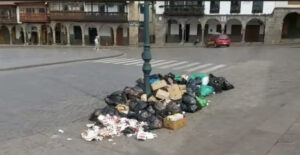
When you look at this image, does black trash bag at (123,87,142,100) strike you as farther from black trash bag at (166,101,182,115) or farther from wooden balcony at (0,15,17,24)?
wooden balcony at (0,15,17,24)

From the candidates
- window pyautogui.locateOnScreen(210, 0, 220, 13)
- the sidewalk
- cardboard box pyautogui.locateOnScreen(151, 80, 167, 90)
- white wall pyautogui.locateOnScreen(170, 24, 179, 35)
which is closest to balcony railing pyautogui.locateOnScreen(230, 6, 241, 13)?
window pyautogui.locateOnScreen(210, 0, 220, 13)

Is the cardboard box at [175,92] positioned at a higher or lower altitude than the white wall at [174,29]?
lower

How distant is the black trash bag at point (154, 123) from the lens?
21.9ft

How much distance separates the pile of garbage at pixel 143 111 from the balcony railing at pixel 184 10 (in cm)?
3387

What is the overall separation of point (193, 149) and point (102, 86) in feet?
21.8

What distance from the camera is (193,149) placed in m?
5.71

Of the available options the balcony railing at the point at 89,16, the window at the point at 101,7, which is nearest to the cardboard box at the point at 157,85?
the balcony railing at the point at 89,16

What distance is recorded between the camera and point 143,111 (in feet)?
23.2

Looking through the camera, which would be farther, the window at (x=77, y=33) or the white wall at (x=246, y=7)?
the window at (x=77, y=33)

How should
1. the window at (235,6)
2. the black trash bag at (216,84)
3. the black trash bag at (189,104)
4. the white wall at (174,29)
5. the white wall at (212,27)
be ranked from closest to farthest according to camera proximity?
1. the black trash bag at (189,104)
2. the black trash bag at (216,84)
3. the window at (235,6)
4. the white wall at (212,27)
5. the white wall at (174,29)

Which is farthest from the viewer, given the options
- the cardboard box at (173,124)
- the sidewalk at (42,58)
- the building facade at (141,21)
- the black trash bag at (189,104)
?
the building facade at (141,21)

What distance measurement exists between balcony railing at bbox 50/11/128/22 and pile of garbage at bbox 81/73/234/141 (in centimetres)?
3692

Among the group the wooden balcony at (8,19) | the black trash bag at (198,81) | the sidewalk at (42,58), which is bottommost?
the sidewalk at (42,58)

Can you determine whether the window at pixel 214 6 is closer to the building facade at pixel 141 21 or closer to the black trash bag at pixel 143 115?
the building facade at pixel 141 21
